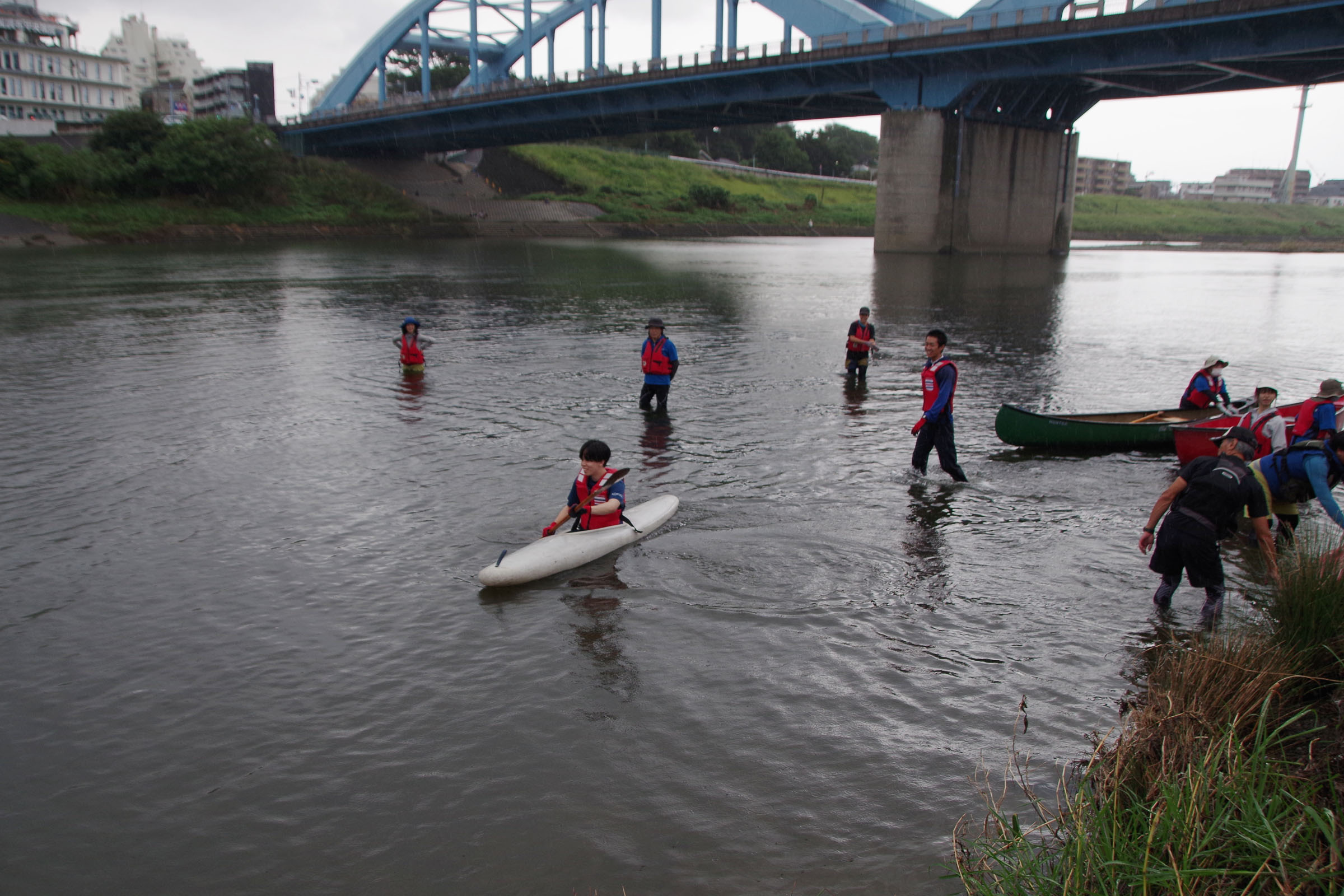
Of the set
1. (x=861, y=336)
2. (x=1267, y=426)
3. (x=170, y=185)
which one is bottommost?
(x=1267, y=426)

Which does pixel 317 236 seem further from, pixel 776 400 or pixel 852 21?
pixel 776 400

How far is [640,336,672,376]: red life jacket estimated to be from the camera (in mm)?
15273

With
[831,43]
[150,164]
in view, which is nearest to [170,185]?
[150,164]

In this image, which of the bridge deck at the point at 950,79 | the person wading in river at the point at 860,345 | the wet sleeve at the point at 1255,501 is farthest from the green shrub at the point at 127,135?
the wet sleeve at the point at 1255,501

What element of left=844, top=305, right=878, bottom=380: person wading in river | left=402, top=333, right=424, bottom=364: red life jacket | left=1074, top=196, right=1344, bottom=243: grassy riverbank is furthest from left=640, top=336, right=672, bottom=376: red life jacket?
left=1074, top=196, right=1344, bottom=243: grassy riverbank

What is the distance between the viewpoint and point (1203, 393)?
1372 cm

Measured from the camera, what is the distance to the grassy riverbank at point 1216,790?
3643 millimetres

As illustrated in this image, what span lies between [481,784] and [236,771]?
5.15 feet

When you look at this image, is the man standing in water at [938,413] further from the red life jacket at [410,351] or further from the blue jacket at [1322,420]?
the red life jacket at [410,351]

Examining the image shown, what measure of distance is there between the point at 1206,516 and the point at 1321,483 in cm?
180

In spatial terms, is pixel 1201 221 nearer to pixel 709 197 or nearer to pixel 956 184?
pixel 709 197

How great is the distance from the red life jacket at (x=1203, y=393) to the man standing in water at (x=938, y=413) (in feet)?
14.1

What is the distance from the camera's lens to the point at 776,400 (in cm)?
1733

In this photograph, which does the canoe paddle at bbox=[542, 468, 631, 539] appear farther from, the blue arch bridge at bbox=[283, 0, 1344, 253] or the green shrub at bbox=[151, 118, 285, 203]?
the green shrub at bbox=[151, 118, 285, 203]
